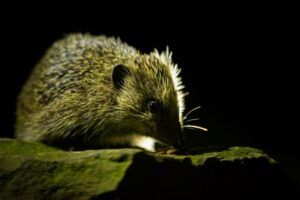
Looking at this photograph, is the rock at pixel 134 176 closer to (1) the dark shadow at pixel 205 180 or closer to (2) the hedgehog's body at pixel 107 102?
(1) the dark shadow at pixel 205 180

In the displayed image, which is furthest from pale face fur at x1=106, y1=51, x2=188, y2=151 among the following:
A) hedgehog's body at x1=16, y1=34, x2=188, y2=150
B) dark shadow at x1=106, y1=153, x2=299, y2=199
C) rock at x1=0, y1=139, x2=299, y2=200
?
dark shadow at x1=106, y1=153, x2=299, y2=199

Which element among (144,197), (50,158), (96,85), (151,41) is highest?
(151,41)

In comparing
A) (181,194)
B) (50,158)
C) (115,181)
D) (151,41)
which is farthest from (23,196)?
(151,41)

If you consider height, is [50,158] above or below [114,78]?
below

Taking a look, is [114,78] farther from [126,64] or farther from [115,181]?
[115,181]

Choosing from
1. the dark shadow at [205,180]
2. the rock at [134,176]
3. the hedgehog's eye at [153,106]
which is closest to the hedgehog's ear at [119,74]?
the hedgehog's eye at [153,106]

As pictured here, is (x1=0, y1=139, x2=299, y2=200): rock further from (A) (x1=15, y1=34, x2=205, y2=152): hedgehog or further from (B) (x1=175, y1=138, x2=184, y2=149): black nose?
(A) (x1=15, y1=34, x2=205, y2=152): hedgehog

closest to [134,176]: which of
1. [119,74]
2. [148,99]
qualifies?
[148,99]

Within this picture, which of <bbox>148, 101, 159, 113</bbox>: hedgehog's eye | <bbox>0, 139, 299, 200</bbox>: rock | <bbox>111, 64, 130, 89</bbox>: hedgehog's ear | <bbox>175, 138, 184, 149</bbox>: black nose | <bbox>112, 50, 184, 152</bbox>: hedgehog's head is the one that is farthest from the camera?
<bbox>111, 64, 130, 89</bbox>: hedgehog's ear
